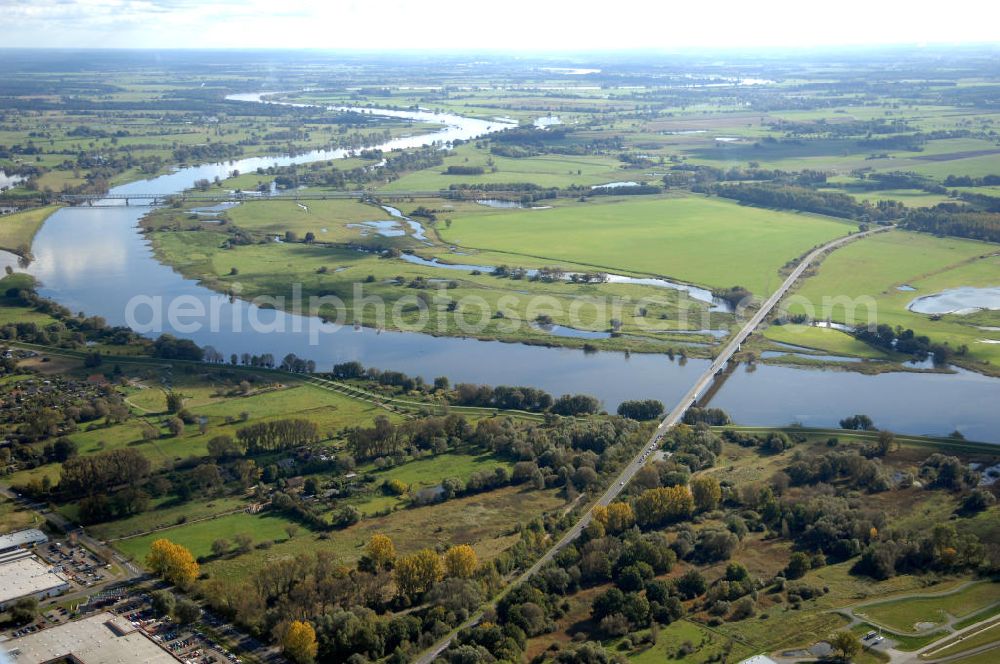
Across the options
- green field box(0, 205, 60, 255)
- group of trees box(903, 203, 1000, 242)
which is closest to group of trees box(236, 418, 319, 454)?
green field box(0, 205, 60, 255)

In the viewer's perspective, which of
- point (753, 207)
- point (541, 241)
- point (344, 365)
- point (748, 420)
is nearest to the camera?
point (748, 420)

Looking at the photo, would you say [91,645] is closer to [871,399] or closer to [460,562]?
[460,562]

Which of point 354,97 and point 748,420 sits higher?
point 354,97

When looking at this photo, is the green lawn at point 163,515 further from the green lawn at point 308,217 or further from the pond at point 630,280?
the green lawn at point 308,217

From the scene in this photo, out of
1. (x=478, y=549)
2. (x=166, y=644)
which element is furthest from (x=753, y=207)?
(x=166, y=644)

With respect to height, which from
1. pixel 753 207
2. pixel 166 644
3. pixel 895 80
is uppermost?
pixel 895 80

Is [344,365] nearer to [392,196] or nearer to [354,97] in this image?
[392,196]

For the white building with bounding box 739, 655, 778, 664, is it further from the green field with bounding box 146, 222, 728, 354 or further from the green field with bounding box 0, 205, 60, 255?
the green field with bounding box 0, 205, 60, 255

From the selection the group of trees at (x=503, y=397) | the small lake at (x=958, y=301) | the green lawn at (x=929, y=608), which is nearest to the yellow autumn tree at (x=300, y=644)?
the green lawn at (x=929, y=608)
